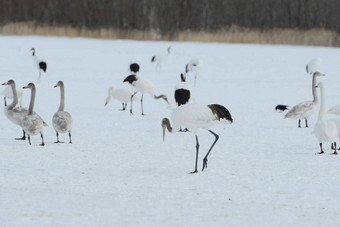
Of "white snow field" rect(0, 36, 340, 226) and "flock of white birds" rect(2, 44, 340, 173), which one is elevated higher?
"flock of white birds" rect(2, 44, 340, 173)

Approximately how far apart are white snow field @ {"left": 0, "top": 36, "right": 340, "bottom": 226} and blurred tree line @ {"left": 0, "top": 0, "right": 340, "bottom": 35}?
22416mm

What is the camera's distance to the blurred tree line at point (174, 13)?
39.2 m

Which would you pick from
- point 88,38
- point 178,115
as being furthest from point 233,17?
point 178,115

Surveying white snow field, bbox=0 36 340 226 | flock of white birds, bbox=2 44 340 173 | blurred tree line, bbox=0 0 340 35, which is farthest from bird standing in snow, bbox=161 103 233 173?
blurred tree line, bbox=0 0 340 35

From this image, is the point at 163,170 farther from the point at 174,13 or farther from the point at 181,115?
the point at 174,13

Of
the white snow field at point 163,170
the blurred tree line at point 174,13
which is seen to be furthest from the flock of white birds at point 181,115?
the blurred tree line at point 174,13

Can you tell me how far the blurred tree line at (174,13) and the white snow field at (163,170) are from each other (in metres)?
22.4

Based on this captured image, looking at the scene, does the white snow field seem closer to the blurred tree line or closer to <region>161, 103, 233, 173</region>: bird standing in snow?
<region>161, 103, 233, 173</region>: bird standing in snow

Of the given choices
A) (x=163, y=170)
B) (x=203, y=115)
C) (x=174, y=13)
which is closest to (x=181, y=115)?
(x=203, y=115)

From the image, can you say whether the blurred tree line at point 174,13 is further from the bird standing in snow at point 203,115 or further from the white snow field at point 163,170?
the bird standing in snow at point 203,115

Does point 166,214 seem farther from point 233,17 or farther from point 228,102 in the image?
point 233,17

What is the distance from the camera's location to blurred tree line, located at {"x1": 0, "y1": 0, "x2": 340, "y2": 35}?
39.2 metres

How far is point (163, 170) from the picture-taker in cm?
764

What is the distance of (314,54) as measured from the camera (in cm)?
2747
